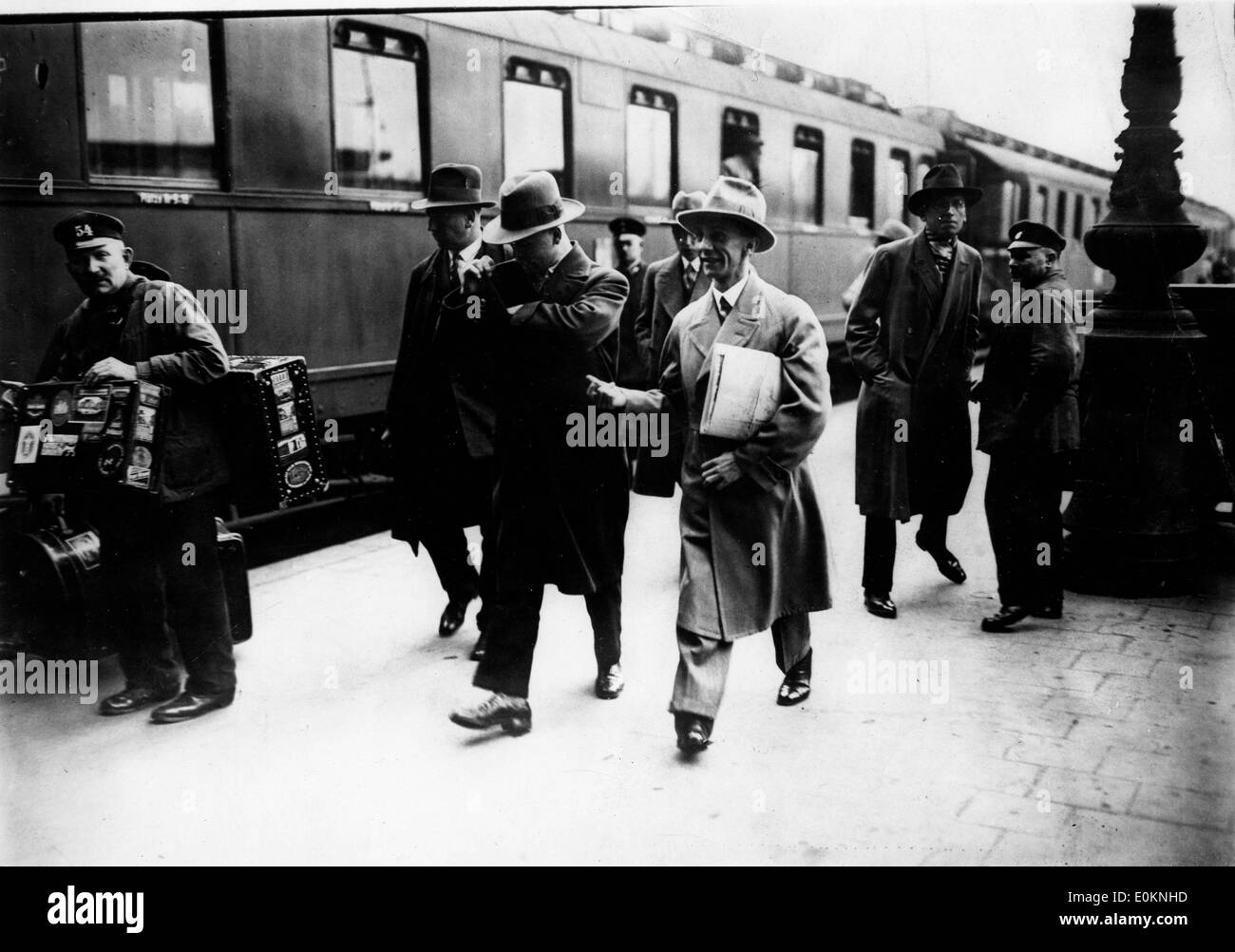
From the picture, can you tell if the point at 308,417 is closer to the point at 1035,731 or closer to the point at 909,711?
the point at 909,711

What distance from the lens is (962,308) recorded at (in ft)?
18.1

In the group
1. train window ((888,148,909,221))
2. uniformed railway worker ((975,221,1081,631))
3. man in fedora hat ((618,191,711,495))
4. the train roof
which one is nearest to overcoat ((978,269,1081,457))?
uniformed railway worker ((975,221,1081,631))

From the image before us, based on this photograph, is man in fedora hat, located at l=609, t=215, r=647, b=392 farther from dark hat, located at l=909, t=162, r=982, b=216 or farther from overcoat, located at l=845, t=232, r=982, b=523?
dark hat, located at l=909, t=162, r=982, b=216

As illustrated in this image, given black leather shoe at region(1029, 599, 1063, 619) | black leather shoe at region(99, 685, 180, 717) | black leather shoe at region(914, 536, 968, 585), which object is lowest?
black leather shoe at region(99, 685, 180, 717)

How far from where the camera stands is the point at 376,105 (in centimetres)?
616

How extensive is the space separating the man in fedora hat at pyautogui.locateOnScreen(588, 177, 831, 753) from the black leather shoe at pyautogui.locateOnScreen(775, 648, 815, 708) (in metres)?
0.48

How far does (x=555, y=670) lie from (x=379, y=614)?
3.74 ft

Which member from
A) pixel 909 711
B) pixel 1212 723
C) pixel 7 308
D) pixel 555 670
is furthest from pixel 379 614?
pixel 1212 723

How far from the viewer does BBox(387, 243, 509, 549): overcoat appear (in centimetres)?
509

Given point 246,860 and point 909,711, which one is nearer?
point 246,860

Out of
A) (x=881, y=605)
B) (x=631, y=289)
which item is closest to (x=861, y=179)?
(x=631, y=289)

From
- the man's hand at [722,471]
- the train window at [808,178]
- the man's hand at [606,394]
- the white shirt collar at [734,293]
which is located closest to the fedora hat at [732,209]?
the white shirt collar at [734,293]

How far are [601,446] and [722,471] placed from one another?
64 centimetres
